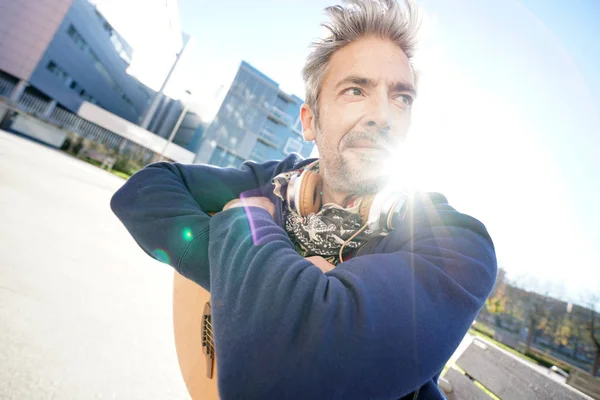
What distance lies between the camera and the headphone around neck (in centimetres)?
106

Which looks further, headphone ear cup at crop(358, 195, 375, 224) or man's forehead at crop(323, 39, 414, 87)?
man's forehead at crop(323, 39, 414, 87)

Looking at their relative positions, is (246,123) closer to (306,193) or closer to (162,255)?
(306,193)

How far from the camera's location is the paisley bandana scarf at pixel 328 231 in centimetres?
125

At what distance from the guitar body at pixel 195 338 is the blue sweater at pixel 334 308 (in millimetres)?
314

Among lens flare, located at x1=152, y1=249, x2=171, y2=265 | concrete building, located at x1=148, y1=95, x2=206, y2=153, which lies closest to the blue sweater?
lens flare, located at x1=152, y1=249, x2=171, y2=265

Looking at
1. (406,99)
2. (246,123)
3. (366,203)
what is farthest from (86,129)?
(366,203)

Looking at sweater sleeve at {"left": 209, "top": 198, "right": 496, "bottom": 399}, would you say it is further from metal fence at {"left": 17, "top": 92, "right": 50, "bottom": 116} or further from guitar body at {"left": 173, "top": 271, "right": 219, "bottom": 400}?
metal fence at {"left": 17, "top": 92, "right": 50, "bottom": 116}

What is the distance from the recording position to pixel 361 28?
172cm

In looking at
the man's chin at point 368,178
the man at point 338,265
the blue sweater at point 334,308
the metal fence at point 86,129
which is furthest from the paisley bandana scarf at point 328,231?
the metal fence at point 86,129

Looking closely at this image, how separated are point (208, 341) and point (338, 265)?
71 cm

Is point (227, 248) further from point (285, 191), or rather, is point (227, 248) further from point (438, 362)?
point (285, 191)

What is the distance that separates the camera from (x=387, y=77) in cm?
149

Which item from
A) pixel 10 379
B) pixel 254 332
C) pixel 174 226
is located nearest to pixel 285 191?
pixel 174 226

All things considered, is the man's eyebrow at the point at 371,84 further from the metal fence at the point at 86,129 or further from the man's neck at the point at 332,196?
the metal fence at the point at 86,129
